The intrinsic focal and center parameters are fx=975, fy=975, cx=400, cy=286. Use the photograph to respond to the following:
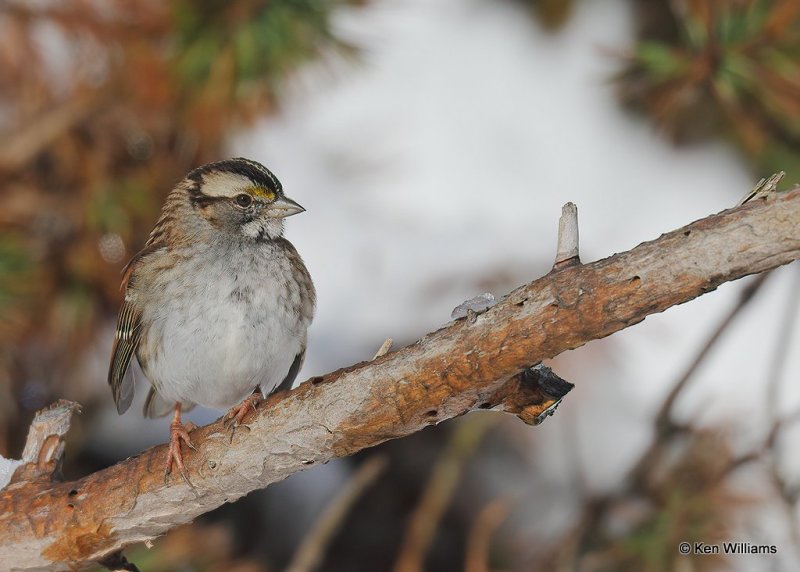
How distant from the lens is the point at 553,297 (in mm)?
1295

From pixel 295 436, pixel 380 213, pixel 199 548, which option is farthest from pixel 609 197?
pixel 295 436

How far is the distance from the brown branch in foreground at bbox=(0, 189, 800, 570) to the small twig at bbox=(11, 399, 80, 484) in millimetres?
24

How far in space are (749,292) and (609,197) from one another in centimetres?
88

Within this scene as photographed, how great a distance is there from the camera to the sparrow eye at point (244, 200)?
2.11 m

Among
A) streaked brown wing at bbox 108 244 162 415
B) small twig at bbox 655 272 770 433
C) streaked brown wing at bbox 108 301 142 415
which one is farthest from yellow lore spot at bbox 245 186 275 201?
small twig at bbox 655 272 770 433

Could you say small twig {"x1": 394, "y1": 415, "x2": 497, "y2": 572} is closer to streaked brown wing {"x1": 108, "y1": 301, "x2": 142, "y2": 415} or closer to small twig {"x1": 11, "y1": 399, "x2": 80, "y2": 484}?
streaked brown wing {"x1": 108, "y1": 301, "x2": 142, "y2": 415}

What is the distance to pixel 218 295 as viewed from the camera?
6.46 ft

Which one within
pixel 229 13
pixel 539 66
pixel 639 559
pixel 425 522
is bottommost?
pixel 639 559

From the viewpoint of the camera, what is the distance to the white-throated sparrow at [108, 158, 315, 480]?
6.47ft

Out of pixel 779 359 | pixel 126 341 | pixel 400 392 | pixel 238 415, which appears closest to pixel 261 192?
pixel 126 341

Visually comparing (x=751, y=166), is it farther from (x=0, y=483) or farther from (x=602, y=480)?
(x=0, y=483)

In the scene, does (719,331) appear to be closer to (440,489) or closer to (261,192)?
(440,489)

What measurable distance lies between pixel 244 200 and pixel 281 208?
0.29 ft

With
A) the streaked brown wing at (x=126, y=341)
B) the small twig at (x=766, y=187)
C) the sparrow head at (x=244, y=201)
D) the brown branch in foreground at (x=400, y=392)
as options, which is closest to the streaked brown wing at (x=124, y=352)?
the streaked brown wing at (x=126, y=341)
